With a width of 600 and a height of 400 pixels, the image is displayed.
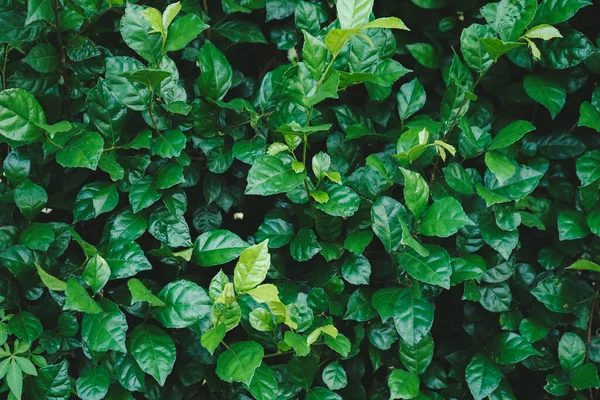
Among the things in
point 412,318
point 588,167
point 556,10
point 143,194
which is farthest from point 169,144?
point 588,167

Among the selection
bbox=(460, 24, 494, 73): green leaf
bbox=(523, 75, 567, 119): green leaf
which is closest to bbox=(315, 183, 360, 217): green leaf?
bbox=(460, 24, 494, 73): green leaf

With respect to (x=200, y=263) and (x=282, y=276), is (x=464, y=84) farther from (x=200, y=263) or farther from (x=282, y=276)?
(x=200, y=263)

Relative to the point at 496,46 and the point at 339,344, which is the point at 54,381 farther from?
the point at 496,46

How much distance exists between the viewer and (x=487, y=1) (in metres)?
1.73

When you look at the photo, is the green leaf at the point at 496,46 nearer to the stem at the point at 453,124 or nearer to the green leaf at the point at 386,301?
the stem at the point at 453,124

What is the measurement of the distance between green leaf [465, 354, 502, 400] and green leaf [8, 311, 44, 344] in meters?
1.10

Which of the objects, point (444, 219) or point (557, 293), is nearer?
point (444, 219)

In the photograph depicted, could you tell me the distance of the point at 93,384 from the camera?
145cm

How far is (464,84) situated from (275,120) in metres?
0.49

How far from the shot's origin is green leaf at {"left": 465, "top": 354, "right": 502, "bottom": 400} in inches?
65.2

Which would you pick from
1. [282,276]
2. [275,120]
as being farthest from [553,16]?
[282,276]

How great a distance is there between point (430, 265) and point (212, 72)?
2.28 feet

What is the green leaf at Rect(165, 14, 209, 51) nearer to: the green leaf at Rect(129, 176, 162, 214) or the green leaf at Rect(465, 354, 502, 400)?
the green leaf at Rect(129, 176, 162, 214)

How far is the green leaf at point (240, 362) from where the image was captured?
1394 millimetres
